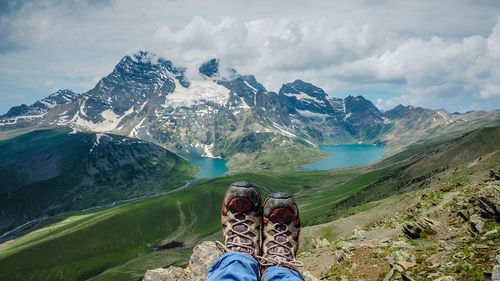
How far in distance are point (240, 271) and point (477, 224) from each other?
40.4 feet

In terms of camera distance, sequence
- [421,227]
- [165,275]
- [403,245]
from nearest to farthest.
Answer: [403,245], [165,275], [421,227]

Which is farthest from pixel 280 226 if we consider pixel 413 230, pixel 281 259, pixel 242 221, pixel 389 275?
pixel 413 230

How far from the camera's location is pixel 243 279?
727 cm

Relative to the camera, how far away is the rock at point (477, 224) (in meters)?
11.9

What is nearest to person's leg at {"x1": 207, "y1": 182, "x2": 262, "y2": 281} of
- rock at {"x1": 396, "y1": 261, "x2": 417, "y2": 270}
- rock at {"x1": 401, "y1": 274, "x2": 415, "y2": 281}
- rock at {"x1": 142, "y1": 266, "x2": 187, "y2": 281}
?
rock at {"x1": 142, "y1": 266, "x2": 187, "y2": 281}

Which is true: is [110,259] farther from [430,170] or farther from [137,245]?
[430,170]

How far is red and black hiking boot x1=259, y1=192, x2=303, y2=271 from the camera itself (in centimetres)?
1147

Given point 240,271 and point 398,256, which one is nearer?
point 240,271

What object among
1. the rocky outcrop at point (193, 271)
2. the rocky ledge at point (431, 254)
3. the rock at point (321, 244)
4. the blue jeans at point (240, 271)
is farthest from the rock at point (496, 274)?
the rock at point (321, 244)

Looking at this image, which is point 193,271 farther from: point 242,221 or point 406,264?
point 406,264

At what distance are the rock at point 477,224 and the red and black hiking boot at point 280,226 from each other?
334 inches

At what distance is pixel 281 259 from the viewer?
942cm

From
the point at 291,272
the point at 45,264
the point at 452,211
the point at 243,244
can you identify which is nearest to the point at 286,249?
the point at 243,244

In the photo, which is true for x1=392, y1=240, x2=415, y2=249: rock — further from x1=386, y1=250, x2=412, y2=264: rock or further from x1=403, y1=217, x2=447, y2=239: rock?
x1=403, y1=217, x2=447, y2=239: rock
